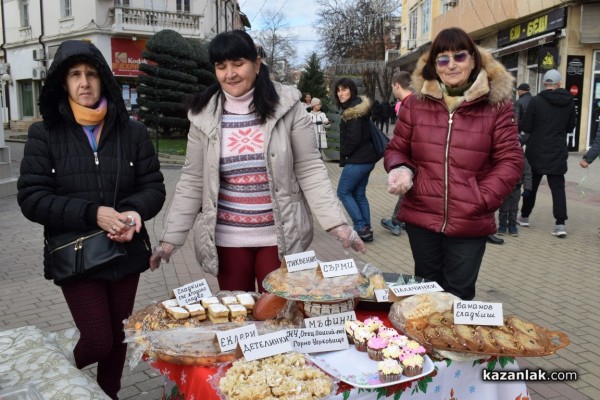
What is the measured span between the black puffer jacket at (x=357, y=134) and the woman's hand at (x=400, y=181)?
388 centimetres

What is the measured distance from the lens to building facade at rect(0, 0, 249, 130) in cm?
2781

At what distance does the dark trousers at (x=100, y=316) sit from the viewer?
255 centimetres

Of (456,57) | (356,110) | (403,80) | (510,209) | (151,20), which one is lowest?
(510,209)

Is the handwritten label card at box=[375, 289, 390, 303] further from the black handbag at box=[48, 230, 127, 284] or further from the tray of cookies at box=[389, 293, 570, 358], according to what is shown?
the black handbag at box=[48, 230, 127, 284]

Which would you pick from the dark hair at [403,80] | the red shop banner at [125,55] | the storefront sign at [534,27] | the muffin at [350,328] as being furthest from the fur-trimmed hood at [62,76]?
the red shop banner at [125,55]

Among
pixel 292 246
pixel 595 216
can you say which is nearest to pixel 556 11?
pixel 595 216

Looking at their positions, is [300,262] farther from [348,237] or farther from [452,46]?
[452,46]

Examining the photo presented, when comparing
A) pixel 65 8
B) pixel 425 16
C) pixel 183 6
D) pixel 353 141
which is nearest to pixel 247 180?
pixel 353 141

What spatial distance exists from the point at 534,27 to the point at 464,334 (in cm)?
1901

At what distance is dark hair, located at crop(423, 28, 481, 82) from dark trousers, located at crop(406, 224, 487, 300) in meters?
0.79

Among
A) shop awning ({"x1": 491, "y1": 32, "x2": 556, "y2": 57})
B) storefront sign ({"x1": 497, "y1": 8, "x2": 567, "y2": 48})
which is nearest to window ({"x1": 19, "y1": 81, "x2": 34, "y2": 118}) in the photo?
storefront sign ({"x1": 497, "y1": 8, "x2": 567, "y2": 48})

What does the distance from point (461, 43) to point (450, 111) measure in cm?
32

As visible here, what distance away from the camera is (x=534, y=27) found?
18.7m

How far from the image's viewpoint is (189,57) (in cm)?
2030
